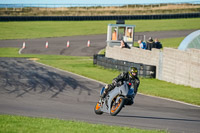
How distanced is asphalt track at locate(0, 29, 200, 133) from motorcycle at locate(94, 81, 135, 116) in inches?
10.4

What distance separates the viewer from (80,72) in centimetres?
2533

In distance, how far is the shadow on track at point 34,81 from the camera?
17906 millimetres

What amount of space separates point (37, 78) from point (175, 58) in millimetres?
7754

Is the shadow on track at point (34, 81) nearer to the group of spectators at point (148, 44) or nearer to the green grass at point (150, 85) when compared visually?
the green grass at point (150, 85)

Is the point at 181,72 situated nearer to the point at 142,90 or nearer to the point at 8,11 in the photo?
the point at 142,90

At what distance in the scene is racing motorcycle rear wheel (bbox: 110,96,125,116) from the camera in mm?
11535

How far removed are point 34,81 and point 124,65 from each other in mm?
6707

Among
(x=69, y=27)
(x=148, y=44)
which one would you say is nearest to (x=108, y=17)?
(x=69, y=27)

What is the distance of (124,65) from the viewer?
2500 cm

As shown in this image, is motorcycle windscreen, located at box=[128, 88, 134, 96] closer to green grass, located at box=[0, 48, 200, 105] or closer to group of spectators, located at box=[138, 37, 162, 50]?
green grass, located at box=[0, 48, 200, 105]

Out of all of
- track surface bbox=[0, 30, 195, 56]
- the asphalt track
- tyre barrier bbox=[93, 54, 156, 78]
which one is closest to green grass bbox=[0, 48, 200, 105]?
tyre barrier bbox=[93, 54, 156, 78]

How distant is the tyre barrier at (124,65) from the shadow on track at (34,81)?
13.2ft

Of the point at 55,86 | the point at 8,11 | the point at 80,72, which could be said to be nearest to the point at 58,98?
the point at 55,86

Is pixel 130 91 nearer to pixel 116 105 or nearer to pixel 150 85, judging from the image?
pixel 116 105
